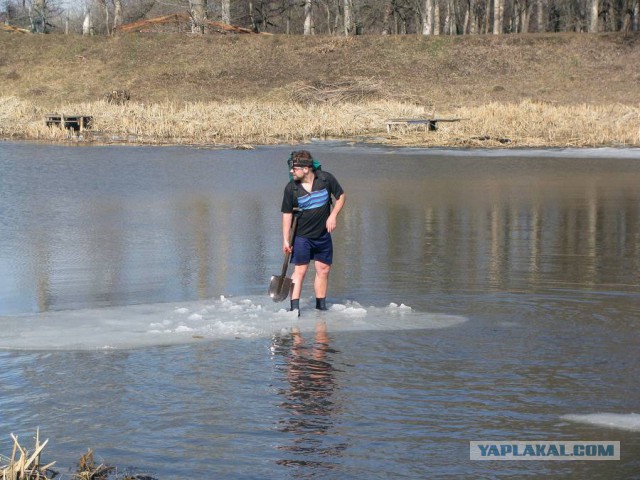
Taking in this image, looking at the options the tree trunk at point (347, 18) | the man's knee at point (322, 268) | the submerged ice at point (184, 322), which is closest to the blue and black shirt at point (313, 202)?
the man's knee at point (322, 268)

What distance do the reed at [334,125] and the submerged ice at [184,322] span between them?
24396 millimetres

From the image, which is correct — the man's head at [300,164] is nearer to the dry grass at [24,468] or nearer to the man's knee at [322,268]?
the man's knee at [322,268]

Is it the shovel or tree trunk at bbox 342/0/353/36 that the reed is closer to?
tree trunk at bbox 342/0/353/36

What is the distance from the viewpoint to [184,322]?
10.1 meters

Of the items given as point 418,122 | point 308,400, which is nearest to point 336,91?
point 418,122

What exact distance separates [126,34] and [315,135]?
3027 centimetres

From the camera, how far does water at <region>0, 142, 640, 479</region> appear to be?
268 inches

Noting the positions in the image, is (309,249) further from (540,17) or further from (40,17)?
(540,17)

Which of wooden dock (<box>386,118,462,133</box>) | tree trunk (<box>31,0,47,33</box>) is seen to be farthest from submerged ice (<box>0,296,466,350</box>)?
tree trunk (<box>31,0,47,33</box>)

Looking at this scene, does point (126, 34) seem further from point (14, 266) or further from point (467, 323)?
point (467, 323)

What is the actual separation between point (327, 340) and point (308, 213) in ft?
4.73

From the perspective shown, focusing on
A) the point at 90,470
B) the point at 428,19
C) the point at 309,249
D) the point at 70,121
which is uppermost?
the point at 428,19

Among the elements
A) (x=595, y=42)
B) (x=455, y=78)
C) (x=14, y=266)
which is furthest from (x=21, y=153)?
(x=595, y=42)

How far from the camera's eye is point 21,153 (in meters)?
31.4
